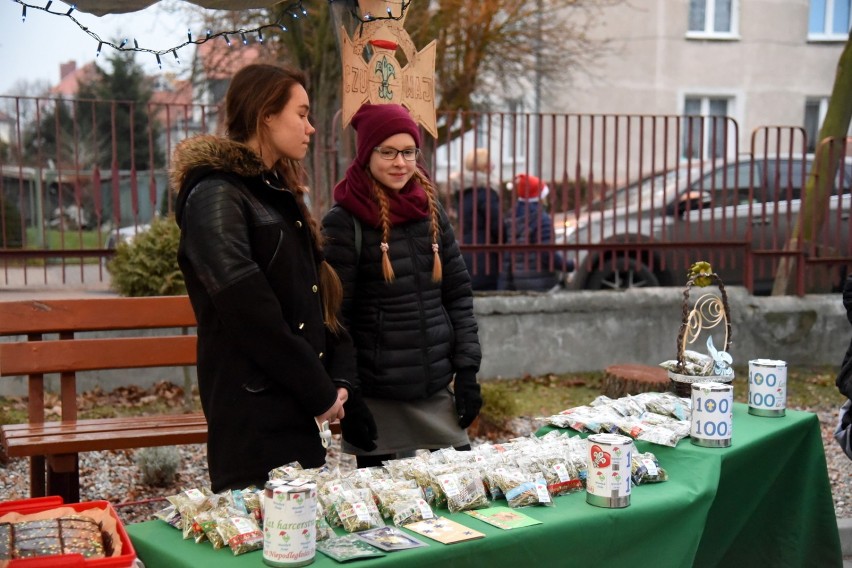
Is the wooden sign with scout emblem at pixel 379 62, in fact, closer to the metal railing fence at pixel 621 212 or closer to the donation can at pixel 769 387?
the donation can at pixel 769 387

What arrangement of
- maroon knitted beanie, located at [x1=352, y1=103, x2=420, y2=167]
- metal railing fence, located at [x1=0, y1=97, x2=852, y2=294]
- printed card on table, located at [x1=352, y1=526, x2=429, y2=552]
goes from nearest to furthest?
printed card on table, located at [x1=352, y1=526, x2=429, y2=552], maroon knitted beanie, located at [x1=352, y1=103, x2=420, y2=167], metal railing fence, located at [x1=0, y1=97, x2=852, y2=294]

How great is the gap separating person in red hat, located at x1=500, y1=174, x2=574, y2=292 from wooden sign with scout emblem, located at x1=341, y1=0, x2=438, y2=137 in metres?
4.05

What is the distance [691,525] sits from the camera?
282cm

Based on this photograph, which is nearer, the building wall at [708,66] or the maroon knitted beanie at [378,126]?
the maroon knitted beanie at [378,126]

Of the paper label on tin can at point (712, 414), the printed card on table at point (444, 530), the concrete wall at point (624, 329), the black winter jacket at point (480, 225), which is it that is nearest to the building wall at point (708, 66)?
the concrete wall at point (624, 329)

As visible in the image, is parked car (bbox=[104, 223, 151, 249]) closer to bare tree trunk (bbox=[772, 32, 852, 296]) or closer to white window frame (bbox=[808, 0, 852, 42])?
bare tree trunk (bbox=[772, 32, 852, 296])

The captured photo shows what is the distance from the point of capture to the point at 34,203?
8312mm

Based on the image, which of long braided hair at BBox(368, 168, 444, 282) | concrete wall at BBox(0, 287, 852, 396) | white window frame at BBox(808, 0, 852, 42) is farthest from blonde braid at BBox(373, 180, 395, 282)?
white window frame at BBox(808, 0, 852, 42)

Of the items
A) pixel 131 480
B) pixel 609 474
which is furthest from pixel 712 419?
pixel 131 480

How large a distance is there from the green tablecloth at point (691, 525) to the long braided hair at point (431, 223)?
912 millimetres

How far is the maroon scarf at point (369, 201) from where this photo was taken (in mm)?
3424

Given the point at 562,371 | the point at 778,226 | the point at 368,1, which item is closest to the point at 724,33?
the point at 778,226

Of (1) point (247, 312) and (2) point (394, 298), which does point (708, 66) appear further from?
(1) point (247, 312)

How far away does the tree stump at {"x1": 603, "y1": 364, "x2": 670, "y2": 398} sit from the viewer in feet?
17.8
